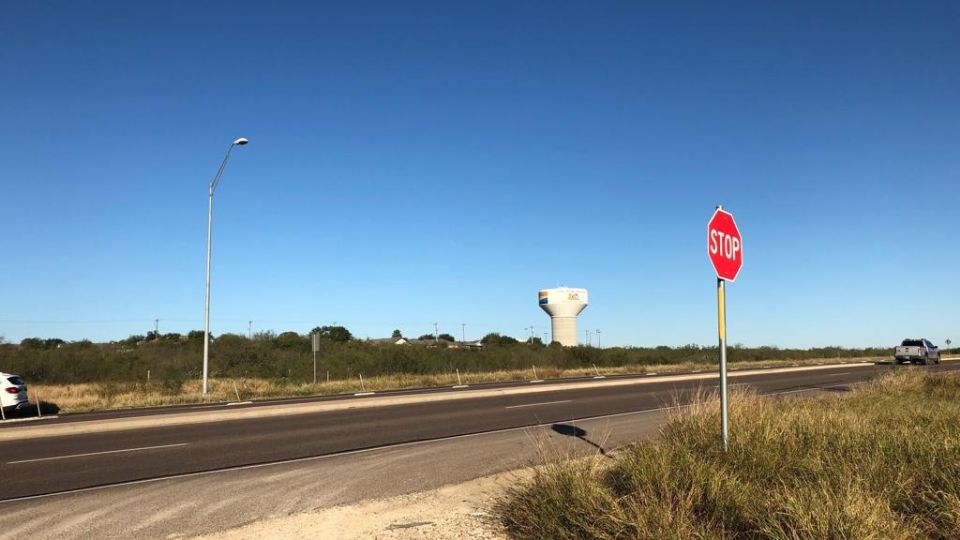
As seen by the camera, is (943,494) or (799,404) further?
(799,404)

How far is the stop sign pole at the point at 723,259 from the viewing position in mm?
7199

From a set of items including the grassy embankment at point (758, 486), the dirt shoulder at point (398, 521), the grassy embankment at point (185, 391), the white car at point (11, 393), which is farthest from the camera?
the grassy embankment at point (185, 391)

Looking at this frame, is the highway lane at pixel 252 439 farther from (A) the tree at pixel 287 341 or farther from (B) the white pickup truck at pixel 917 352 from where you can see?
(B) the white pickup truck at pixel 917 352

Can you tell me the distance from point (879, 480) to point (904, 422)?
4177 millimetres

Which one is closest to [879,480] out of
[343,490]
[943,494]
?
[943,494]

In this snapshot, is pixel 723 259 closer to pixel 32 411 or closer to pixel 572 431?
pixel 572 431

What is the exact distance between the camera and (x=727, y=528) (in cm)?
521

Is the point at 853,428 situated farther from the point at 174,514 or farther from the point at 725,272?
the point at 174,514

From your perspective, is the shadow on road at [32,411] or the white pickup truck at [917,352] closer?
the shadow on road at [32,411]

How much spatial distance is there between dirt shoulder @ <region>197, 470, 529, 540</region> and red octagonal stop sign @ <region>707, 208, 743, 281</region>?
12.2 ft

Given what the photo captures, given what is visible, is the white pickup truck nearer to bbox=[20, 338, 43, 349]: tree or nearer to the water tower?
the water tower

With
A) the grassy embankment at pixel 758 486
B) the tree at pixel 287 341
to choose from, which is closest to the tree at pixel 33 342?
the tree at pixel 287 341

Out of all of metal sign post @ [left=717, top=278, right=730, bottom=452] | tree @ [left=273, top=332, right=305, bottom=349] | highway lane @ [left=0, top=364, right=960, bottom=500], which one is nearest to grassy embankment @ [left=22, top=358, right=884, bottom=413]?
highway lane @ [left=0, top=364, right=960, bottom=500]

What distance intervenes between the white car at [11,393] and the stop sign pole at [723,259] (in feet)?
67.2
